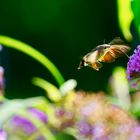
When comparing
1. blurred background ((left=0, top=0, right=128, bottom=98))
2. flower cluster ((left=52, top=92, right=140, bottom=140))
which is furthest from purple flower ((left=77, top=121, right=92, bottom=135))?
blurred background ((left=0, top=0, right=128, bottom=98))

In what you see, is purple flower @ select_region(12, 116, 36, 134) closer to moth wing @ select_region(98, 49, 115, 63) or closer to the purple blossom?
the purple blossom

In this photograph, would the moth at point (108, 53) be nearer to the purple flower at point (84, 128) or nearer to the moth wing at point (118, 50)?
the moth wing at point (118, 50)

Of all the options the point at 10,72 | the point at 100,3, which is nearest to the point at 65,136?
the point at 100,3

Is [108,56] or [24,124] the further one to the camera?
[24,124]

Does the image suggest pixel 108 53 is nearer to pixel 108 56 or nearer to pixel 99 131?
pixel 108 56

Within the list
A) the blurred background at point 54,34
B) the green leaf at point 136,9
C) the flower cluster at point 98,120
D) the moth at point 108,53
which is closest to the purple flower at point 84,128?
the flower cluster at point 98,120

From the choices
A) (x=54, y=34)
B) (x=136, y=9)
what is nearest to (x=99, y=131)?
(x=136, y=9)
